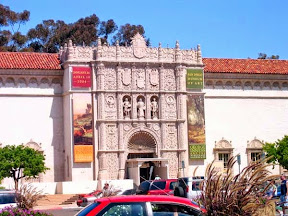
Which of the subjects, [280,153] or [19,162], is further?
[280,153]

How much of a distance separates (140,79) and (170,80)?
8.63ft

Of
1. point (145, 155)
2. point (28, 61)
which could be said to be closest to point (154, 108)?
point (145, 155)

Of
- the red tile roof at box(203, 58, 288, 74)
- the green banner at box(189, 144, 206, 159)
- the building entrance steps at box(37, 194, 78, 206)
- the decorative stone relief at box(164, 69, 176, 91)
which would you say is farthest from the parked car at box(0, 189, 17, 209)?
the red tile roof at box(203, 58, 288, 74)

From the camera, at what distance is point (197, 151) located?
5319 cm

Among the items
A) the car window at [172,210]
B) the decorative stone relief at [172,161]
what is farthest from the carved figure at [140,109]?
the car window at [172,210]

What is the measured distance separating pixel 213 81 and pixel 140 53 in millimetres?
7544

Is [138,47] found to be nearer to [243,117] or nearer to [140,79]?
[140,79]

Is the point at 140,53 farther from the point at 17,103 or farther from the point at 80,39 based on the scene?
the point at 80,39

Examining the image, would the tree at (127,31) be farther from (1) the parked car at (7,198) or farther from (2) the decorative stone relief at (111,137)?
(1) the parked car at (7,198)

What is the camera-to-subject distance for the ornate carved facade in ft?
167

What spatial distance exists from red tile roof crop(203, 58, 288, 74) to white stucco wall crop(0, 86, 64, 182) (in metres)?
13.6

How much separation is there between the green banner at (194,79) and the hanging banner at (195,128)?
0.79 m

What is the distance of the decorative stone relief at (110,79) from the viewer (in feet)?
168

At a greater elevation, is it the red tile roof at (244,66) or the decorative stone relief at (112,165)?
the red tile roof at (244,66)
